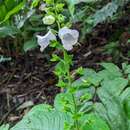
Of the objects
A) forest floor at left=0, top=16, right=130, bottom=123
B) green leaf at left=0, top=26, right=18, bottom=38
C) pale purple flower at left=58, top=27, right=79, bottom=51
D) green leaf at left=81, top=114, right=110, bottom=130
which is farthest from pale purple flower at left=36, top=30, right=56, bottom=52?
green leaf at left=0, top=26, right=18, bottom=38

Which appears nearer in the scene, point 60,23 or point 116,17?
point 60,23

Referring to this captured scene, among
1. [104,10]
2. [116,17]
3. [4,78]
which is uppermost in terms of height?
[104,10]

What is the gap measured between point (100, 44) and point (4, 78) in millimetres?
709

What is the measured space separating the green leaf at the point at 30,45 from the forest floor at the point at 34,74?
0.55 feet

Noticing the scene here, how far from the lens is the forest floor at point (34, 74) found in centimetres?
276

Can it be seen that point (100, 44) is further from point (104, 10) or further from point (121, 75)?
point (121, 75)

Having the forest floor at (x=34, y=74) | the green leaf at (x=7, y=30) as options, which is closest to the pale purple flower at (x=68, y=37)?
the forest floor at (x=34, y=74)

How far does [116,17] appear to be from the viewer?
313 centimetres

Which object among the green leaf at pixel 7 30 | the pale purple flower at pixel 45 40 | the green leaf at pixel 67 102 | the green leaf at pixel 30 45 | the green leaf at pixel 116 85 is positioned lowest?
the green leaf at pixel 30 45

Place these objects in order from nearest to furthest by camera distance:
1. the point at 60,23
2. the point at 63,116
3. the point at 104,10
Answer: the point at 60,23 < the point at 63,116 < the point at 104,10

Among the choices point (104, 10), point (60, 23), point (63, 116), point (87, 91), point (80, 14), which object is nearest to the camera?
point (60, 23)

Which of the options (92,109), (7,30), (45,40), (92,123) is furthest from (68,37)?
(7,30)

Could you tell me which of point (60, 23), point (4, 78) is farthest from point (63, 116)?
point (4, 78)

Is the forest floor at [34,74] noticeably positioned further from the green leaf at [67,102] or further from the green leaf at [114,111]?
the green leaf at [67,102]
